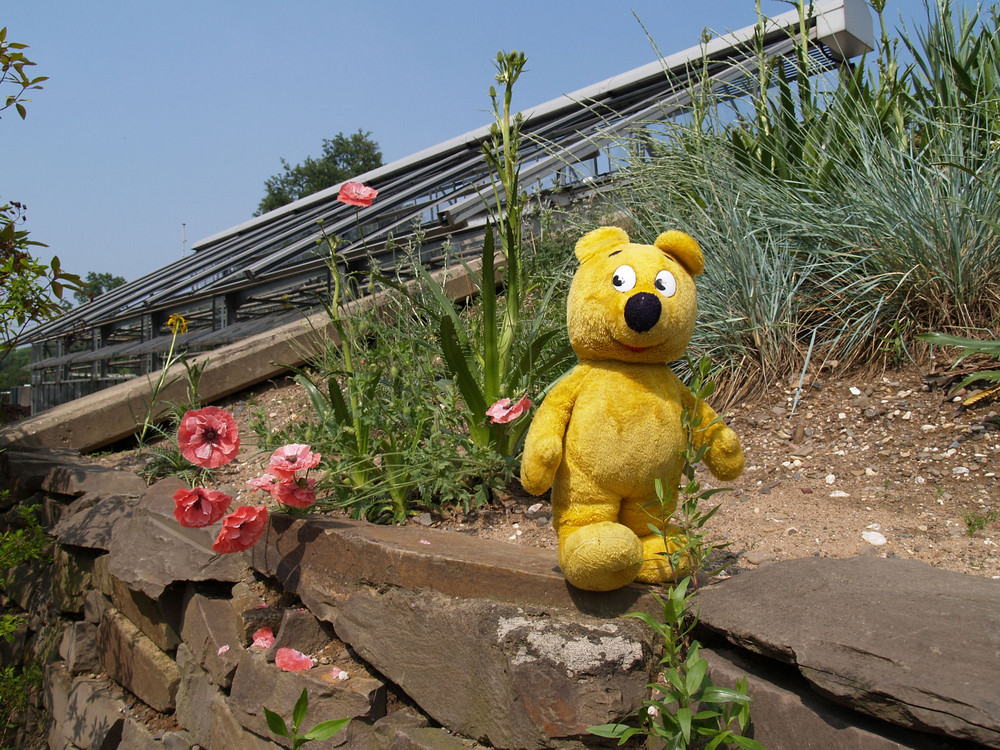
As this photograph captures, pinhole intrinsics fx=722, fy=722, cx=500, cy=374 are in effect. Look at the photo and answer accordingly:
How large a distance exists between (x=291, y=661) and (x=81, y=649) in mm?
1800

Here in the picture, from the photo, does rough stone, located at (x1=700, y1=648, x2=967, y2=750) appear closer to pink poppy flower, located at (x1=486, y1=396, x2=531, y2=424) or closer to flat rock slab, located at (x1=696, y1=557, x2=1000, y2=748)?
flat rock slab, located at (x1=696, y1=557, x2=1000, y2=748)

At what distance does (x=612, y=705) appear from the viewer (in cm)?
160

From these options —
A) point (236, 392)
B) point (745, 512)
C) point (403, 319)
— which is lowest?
point (745, 512)

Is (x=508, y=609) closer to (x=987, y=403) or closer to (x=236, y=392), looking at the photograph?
(x=987, y=403)

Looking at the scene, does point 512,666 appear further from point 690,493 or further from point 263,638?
point 263,638

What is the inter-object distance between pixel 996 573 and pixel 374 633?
1672 millimetres

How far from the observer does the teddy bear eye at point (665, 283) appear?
1667 millimetres

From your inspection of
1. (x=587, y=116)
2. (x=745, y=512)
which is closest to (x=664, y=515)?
(x=745, y=512)

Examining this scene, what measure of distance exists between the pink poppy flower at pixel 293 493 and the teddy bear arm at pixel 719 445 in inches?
51.6

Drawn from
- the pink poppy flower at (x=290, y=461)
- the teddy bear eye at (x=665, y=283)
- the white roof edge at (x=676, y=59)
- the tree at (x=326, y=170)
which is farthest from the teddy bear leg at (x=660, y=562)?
the tree at (x=326, y=170)

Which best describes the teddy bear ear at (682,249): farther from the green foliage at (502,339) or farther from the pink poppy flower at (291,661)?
the pink poppy flower at (291,661)

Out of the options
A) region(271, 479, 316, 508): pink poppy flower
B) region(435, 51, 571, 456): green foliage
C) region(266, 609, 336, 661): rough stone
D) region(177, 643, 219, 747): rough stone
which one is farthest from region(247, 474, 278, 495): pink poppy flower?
region(177, 643, 219, 747): rough stone

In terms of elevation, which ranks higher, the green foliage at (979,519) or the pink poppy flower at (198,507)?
the pink poppy flower at (198,507)

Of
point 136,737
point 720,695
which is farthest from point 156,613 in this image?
point 720,695
